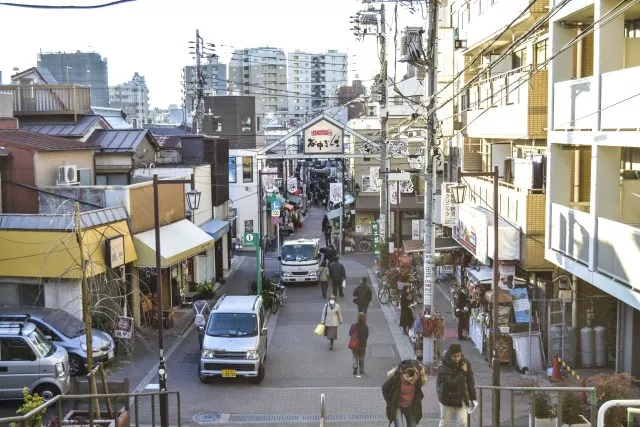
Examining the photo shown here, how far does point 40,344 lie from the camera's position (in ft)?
53.4

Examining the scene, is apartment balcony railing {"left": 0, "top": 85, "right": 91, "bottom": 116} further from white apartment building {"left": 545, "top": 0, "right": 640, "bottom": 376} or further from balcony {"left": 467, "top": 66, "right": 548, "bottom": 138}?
white apartment building {"left": 545, "top": 0, "right": 640, "bottom": 376}

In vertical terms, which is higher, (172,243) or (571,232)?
(571,232)

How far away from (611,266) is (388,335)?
10.3 meters

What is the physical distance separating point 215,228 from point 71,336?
Answer: 13994mm

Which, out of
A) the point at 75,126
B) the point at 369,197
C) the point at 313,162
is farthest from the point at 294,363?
the point at 313,162

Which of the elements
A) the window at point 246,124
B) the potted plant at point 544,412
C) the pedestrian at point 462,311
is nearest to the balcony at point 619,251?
the potted plant at point 544,412

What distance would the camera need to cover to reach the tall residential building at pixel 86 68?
102500mm

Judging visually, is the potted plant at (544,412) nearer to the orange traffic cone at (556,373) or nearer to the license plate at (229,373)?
the orange traffic cone at (556,373)

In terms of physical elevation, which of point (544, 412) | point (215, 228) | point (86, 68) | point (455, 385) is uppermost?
point (86, 68)

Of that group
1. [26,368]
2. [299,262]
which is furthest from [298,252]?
[26,368]

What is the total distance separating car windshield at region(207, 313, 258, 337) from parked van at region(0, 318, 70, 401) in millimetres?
3890

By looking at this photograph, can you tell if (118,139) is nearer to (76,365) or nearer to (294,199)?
(76,365)

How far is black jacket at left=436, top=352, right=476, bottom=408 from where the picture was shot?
38.5 ft

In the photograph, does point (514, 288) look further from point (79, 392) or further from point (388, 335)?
point (79, 392)
